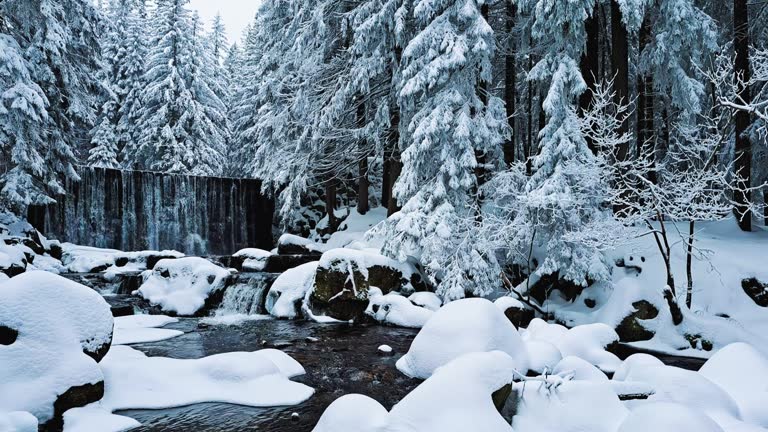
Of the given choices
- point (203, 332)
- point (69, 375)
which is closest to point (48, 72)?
point (203, 332)

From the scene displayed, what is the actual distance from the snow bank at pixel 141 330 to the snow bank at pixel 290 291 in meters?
2.27

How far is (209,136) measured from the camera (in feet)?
104

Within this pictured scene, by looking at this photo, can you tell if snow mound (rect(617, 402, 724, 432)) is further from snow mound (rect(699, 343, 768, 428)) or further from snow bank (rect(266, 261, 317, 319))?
snow bank (rect(266, 261, 317, 319))

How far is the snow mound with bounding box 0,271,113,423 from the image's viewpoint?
5250mm

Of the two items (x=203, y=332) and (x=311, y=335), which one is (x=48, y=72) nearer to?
(x=203, y=332)

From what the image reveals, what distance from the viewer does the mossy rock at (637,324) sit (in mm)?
9492

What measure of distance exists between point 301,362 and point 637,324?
6387 mm

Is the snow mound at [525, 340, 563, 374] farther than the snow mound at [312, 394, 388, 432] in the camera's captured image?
Yes

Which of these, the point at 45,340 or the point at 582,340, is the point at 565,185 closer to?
the point at 582,340

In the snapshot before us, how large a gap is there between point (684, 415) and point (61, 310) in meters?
6.47

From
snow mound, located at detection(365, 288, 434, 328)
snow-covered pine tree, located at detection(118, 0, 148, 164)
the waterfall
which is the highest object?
snow-covered pine tree, located at detection(118, 0, 148, 164)

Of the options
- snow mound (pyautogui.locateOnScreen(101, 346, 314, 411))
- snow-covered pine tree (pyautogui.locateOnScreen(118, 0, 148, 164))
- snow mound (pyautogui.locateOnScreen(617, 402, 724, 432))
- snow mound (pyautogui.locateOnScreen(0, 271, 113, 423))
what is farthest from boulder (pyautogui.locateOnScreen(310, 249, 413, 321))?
snow-covered pine tree (pyautogui.locateOnScreen(118, 0, 148, 164))

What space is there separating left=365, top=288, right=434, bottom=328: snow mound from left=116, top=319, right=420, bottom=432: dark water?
0.37 m

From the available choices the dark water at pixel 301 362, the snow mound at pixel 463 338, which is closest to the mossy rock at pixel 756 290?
the snow mound at pixel 463 338
